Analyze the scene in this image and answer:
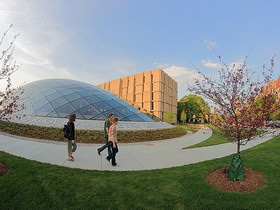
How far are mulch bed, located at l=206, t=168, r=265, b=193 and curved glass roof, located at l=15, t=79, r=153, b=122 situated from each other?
12.6 m

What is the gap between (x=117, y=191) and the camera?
16.0 feet

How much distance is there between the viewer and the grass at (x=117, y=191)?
14.2 ft

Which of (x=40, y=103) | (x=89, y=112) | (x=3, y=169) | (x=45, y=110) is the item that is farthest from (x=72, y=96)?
(x=3, y=169)

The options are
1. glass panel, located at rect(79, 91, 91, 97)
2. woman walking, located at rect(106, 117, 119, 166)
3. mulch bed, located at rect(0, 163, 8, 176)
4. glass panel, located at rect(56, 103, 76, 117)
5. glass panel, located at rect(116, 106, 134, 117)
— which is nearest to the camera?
mulch bed, located at rect(0, 163, 8, 176)

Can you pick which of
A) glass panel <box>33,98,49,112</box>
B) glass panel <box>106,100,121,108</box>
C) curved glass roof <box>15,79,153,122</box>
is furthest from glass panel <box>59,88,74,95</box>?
glass panel <box>106,100,121,108</box>

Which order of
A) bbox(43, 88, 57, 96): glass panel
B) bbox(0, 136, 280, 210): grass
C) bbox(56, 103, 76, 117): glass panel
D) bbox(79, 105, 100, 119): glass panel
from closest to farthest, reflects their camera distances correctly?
bbox(0, 136, 280, 210): grass
bbox(56, 103, 76, 117): glass panel
bbox(79, 105, 100, 119): glass panel
bbox(43, 88, 57, 96): glass panel

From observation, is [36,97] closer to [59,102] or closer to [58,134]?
[59,102]

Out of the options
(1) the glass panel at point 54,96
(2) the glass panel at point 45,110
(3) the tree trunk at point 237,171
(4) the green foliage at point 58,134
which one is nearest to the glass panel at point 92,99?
(1) the glass panel at point 54,96

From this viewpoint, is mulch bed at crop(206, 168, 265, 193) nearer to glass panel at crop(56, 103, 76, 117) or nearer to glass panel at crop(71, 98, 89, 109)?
glass panel at crop(56, 103, 76, 117)

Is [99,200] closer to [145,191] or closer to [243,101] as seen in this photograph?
[145,191]

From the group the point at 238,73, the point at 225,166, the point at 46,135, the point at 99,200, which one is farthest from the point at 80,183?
the point at 46,135

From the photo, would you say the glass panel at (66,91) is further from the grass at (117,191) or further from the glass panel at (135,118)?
the grass at (117,191)

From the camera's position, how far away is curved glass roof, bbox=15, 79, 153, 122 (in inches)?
679

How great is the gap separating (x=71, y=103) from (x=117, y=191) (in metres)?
14.5
